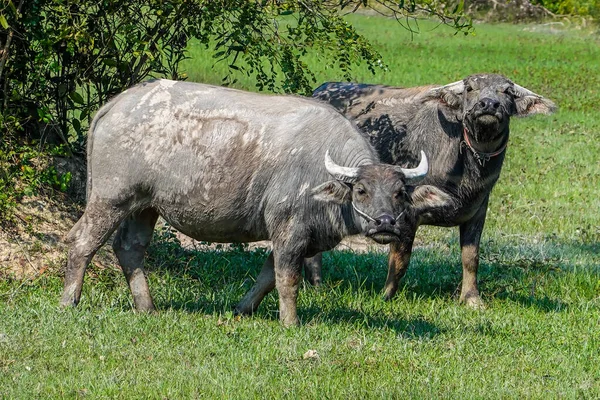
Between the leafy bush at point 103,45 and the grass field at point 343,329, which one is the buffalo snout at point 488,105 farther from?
the grass field at point 343,329

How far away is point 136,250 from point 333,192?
179 centimetres

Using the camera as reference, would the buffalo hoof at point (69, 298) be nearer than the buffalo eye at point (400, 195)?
No

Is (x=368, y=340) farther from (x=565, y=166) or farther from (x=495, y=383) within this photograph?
(x=565, y=166)

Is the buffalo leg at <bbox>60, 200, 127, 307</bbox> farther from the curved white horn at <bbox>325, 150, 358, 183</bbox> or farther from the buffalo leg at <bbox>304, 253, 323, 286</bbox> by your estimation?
the buffalo leg at <bbox>304, 253, 323, 286</bbox>

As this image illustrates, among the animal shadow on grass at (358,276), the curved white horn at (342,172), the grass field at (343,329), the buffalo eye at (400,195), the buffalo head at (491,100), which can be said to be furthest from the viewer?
the buffalo head at (491,100)

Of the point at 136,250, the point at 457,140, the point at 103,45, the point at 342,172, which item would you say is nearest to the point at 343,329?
the point at 342,172

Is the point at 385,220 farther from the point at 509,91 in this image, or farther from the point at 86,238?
the point at 509,91

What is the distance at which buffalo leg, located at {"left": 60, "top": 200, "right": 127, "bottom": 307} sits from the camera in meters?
7.32

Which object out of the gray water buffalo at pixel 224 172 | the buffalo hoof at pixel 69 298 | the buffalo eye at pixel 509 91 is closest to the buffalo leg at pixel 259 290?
the gray water buffalo at pixel 224 172

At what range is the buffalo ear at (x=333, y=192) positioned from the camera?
670 cm

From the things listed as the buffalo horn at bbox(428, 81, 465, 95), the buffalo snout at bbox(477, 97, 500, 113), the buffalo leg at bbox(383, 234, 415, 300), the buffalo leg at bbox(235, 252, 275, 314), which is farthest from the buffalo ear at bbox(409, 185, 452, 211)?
the buffalo horn at bbox(428, 81, 465, 95)

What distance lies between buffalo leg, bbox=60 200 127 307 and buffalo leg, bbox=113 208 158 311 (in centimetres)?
29

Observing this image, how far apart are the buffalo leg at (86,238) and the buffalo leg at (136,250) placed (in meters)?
0.29

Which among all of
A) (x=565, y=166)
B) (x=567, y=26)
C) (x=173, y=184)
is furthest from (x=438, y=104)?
(x=567, y=26)
